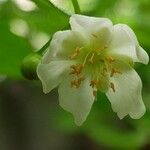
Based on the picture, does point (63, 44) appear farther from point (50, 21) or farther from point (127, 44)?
point (50, 21)

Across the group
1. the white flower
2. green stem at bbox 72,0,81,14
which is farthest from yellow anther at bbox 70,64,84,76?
green stem at bbox 72,0,81,14

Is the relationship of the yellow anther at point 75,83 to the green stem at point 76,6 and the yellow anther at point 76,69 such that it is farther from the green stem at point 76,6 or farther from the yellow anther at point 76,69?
the green stem at point 76,6

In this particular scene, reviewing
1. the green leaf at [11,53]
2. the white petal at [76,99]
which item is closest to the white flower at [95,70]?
the white petal at [76,99]

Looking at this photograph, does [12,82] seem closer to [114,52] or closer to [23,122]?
[23,122]

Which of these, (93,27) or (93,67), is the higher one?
(93,27)

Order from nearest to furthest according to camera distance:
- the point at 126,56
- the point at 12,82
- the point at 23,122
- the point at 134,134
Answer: the point at 126,56 < the point at 134,134 < the point at 12,82 < the point at 23,122

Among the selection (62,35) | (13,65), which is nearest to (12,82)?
(13,65)

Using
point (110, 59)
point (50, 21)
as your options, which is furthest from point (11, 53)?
point (110, 59)

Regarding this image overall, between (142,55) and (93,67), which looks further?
(93,67)
